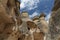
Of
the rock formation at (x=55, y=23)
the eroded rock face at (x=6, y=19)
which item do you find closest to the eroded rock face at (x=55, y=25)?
the rock formation at (x=55, y=23)

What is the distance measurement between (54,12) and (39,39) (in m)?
6.51

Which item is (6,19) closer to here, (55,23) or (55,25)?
(55,25)

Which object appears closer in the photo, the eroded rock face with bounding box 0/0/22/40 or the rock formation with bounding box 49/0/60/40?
the eroded rock face with bounding box 0/0/22/40

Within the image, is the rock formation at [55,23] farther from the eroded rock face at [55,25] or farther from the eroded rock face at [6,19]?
the eroded rock face at [6,19]

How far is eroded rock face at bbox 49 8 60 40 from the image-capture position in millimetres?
9278

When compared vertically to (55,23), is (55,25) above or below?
below

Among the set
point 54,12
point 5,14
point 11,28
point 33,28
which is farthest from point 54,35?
point 33,28

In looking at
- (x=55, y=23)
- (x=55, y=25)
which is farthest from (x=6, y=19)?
(x=55, y=23)

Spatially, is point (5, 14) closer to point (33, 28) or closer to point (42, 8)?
point (33, 28)

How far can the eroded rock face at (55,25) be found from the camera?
9.28m

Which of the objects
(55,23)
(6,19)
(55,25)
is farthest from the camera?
(55,23)

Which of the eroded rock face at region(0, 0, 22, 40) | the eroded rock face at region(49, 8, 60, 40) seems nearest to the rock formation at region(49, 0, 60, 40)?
the eroded rock face at region(49, 8, 60, 40)

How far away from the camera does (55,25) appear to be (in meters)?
9.84

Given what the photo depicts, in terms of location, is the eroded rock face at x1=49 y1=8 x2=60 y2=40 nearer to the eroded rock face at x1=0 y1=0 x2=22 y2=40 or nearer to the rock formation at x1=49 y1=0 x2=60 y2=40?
the rock formation at x1=49 y1=0 x2=60 y2=40
